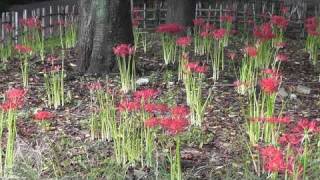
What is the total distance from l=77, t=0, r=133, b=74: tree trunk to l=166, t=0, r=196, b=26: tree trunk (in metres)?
4.31

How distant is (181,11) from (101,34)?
15.3 feet

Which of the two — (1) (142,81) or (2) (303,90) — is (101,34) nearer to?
(1) (142,81)

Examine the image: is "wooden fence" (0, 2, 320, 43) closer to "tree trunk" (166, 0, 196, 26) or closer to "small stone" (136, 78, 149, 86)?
"tree trunk" (166, 0, 196, 26)

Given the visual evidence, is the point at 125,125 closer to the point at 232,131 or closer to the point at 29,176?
the point at 29,176

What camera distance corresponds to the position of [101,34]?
671 cm

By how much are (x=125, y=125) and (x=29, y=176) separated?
0.77 m

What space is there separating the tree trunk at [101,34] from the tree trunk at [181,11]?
170 inches

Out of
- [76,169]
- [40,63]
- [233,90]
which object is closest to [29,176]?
[76,169]

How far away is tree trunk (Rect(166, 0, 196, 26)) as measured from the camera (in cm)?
1112

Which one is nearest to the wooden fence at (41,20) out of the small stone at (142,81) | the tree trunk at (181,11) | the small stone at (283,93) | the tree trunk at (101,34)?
the tree trunk at (181,11)

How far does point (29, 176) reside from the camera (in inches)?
147

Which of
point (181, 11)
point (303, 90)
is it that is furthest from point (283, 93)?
point (181, 11)

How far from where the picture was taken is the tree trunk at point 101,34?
6.71 m

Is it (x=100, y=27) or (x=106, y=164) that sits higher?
(x=100, y=27)
